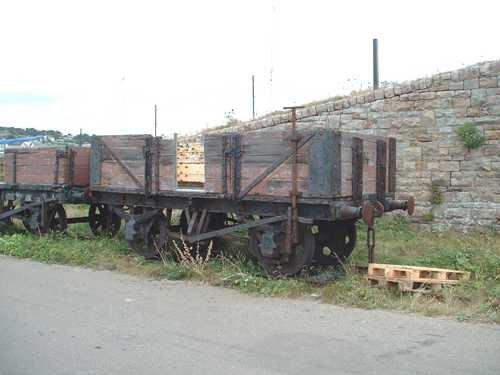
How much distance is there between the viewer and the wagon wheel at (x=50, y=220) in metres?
12.5

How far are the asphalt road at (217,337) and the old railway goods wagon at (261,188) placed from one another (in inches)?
51.0

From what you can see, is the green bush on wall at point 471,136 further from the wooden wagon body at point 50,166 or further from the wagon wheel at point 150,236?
the wooden wagon body at point 50,166

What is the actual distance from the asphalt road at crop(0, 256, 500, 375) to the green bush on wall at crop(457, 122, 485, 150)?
6.55 meters

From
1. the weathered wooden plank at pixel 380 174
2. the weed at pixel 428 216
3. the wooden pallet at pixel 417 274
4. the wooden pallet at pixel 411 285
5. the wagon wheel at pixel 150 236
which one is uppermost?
the weathered wooden plank at pixel 380 174

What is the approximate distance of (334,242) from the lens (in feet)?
30.8

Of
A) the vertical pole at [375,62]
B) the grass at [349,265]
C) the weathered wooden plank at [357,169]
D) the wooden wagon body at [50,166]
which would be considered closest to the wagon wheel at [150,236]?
the grass at [349,265]

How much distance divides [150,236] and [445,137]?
642 cm

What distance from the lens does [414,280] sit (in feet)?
24.1

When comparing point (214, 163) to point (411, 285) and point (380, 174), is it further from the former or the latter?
point (411, 285)

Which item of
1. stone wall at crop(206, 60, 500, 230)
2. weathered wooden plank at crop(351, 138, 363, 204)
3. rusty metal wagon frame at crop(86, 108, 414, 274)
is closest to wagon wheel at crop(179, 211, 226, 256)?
rusty metal wagon frame at crop(86, 108, 414, 274)

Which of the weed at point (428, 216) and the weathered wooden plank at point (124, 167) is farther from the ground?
the weathered wooden plank at point (124, 167)

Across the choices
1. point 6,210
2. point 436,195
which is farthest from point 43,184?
point 436,195

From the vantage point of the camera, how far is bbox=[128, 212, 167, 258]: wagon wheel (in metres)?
10.2

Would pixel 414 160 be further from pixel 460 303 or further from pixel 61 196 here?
pixel 61 196
